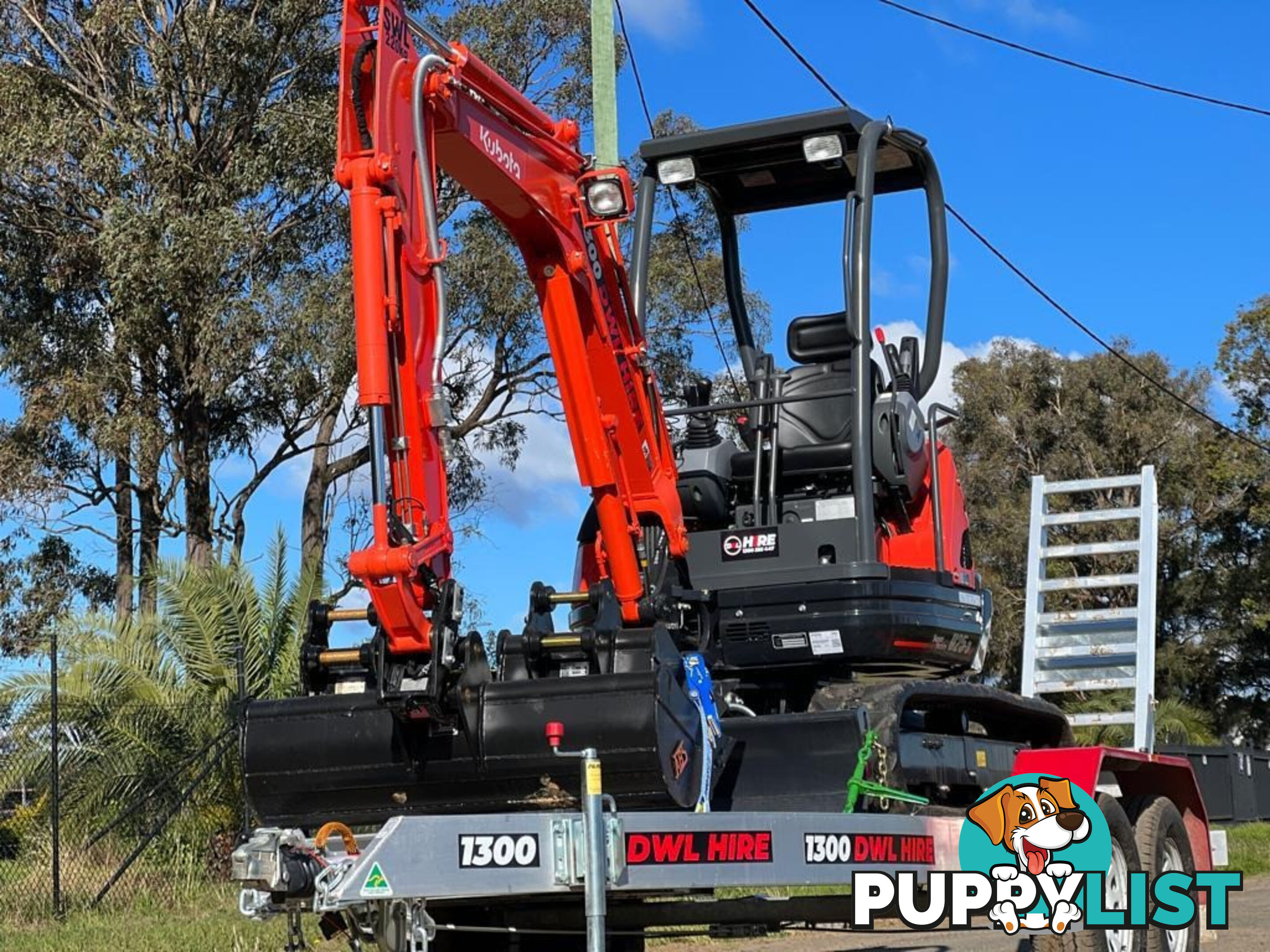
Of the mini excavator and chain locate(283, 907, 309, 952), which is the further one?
the mini excavator

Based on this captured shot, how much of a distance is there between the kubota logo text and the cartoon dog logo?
363 centimetres

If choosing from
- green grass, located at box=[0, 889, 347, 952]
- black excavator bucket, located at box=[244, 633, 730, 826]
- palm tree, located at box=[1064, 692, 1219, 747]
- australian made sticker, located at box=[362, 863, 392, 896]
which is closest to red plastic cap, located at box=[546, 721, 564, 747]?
black excavator bucket, located at box=[244, 633, 730, 826]

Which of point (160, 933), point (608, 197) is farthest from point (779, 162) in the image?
point (160, 933)

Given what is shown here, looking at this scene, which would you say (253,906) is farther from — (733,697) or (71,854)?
(71,854)

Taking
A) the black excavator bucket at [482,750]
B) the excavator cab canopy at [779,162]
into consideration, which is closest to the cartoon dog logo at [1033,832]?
the black excavator bucket at [482,750]

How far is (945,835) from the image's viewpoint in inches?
302

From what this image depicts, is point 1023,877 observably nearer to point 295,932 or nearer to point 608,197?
point 295,932

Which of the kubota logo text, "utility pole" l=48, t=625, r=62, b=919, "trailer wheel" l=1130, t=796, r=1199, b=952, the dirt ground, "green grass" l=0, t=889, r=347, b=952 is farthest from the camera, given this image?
"utility pole" l=48, t=625, r=62, b=919

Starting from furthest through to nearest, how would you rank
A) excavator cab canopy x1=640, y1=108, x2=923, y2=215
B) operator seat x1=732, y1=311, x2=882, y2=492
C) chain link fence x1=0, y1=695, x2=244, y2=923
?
chain link fence x1=0, y1=695, x2=244, y2=923
excavator cab canopy x1=640, y1=108, x2=923, y2=215
operator seat x1=732, y1=311, x2=882, y2=492

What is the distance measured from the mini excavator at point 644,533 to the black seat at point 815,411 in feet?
0.05

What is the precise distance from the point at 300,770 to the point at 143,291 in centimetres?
1595

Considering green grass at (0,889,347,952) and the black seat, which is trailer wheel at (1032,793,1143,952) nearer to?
the black seat

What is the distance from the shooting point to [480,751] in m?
7.02

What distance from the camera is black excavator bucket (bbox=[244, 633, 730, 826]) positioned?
270 inches
